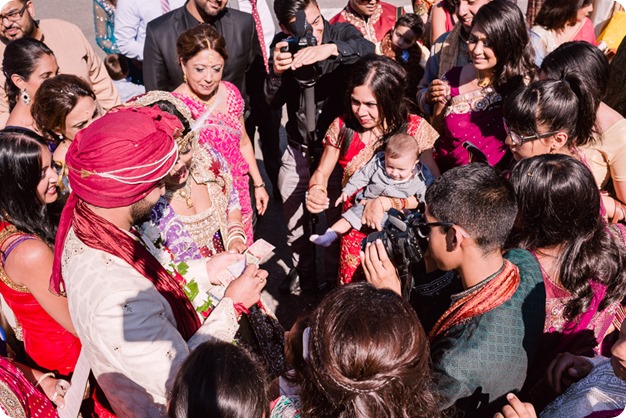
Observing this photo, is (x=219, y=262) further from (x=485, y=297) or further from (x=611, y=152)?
(x=611, y=152)

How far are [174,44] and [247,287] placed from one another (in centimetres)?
220

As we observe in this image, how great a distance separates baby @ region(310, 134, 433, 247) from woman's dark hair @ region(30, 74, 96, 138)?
144 cm

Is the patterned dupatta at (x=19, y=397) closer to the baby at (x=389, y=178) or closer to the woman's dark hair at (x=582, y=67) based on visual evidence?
the baby at (x=389, y=178)

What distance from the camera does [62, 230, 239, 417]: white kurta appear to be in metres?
1.65

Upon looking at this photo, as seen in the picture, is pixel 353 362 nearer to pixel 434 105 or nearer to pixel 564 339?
pixel 564 339

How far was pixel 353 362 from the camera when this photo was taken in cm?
137

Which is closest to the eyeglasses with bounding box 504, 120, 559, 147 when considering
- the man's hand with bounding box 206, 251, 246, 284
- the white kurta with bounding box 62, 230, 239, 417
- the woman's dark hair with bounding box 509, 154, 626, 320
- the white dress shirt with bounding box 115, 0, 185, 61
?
the woman's dark hair with bounding box 509, 154, 626, 320

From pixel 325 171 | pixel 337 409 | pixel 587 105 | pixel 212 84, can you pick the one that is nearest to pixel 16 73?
pixel 212 84

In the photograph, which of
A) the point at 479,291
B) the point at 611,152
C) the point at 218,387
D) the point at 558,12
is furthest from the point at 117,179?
the point at 558,12

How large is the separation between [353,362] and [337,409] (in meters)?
0.16

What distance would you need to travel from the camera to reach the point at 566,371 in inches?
77.4

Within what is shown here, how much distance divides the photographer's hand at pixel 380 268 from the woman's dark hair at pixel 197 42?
Result: 1.64 m

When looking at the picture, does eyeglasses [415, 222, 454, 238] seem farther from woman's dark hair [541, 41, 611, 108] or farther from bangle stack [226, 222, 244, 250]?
woman's dark hair [541, 41, 611, 108]

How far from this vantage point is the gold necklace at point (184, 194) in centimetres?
247
